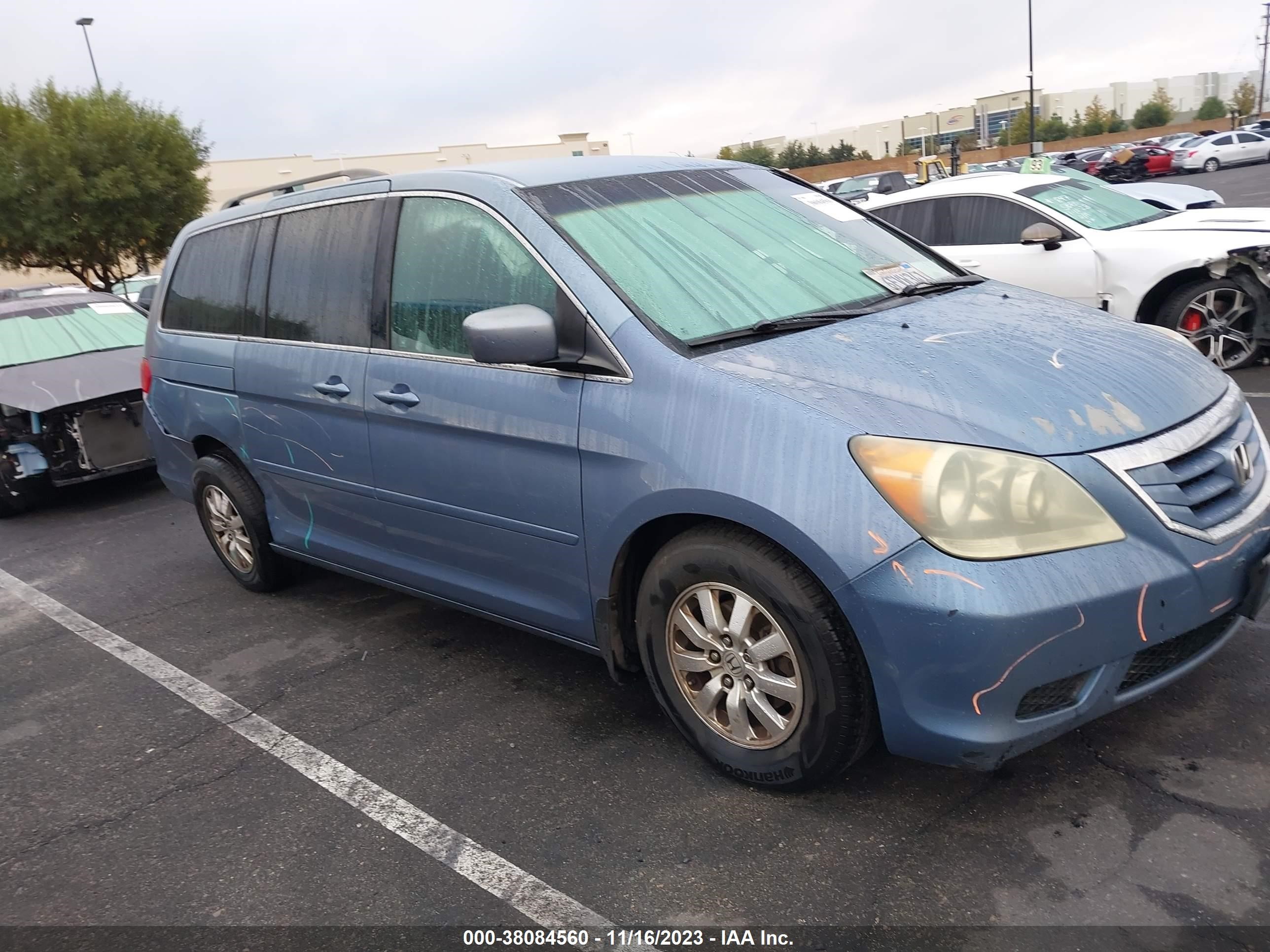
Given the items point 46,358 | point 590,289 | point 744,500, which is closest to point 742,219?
point 590,289

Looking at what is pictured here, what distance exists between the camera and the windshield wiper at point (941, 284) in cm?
363

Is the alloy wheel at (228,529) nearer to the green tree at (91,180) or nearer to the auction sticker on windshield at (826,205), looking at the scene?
the auction sticker on windshield at (826,205)

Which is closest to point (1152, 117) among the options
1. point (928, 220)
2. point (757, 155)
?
point (757, 155)

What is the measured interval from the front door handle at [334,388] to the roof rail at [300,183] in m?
0.87

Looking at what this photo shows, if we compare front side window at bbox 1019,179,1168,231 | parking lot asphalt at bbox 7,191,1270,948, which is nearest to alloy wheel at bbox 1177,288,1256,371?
front side window at bbox 1019,179,1168,231

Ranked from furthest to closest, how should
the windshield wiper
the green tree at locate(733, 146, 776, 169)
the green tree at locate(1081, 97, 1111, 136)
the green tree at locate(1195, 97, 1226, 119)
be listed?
the green tree at locate(1195, 97, 1226, 119)
the green tree at locate(1081, 97, 1111, 136)
the green tree at locate(733, 146, 776, 169)
the windshield wiper

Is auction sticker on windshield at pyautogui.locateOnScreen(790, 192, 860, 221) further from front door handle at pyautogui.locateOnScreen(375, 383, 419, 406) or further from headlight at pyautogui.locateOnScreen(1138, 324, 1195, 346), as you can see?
front door handle at pyautogui.locateOnScreen(375, 383, 419, 406)

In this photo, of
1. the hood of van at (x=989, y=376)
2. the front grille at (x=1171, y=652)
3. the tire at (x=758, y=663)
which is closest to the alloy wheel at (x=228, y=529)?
the tire at (x=758, y=663)

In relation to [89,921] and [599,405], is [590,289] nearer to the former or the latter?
[599,405]

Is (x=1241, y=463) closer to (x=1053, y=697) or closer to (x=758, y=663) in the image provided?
(x=1053, y=697)

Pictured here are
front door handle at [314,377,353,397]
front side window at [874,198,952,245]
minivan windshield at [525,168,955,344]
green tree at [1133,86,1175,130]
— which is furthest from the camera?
green tree at [1133,86,1175,130]

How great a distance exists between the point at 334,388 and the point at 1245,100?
90176 mm

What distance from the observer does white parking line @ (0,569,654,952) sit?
8.69 ft

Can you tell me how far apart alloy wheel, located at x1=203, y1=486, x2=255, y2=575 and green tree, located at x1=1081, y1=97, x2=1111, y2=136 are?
255 feet
